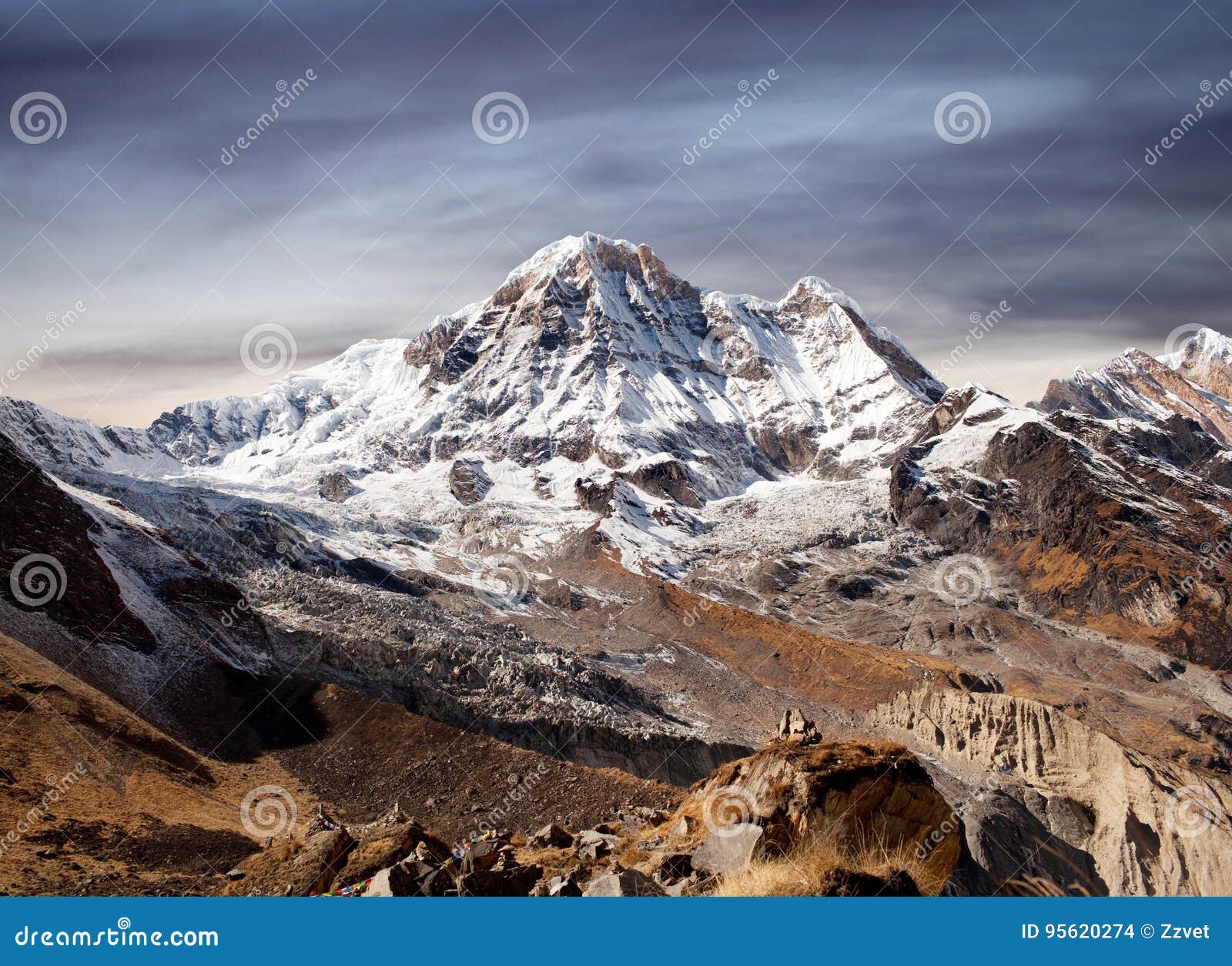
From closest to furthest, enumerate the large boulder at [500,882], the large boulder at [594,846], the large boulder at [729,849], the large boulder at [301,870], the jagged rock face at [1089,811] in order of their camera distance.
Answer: the large boulder at [729,849] → the large boulder at [500,882] → the large boulder at [301,870] → the large boulder at [594,846] → the jagged rock face at [1089,811]

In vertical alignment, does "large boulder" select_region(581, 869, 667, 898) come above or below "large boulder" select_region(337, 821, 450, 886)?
above

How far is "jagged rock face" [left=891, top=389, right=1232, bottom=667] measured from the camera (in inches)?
4503

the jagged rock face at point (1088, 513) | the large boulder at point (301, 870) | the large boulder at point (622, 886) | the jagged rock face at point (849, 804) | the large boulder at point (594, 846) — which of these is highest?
the jagged rock face at point (1088, 513)

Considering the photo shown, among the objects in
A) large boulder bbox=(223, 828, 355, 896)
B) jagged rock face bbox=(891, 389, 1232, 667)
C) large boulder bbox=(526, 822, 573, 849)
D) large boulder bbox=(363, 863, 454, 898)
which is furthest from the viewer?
jagged rock face bbox=(891, 389, 1232, 667)

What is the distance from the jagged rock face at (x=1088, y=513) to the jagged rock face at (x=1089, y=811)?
59.8 m

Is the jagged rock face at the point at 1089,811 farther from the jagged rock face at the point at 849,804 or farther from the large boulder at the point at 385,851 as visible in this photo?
the large boulder at the point at 385,851

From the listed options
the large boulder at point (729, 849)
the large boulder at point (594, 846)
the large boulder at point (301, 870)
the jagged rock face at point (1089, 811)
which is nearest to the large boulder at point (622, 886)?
the large boulder at point (729, 849)

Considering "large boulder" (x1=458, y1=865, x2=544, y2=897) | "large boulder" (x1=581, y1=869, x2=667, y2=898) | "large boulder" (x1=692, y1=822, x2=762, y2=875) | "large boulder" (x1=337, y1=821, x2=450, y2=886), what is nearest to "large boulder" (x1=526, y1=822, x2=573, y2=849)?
"large boulder" (x1=337, y1=821, x2=450, y2=886)

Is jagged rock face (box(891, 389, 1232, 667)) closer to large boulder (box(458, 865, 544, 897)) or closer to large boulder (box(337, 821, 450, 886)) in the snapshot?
large boulder (box(337, 821, 450, 886))

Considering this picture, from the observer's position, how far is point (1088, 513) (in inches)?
5221

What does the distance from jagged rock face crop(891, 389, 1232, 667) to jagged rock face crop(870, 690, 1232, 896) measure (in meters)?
Result: 59.8

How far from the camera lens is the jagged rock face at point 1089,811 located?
37.1m

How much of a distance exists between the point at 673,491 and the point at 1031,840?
15412 cm

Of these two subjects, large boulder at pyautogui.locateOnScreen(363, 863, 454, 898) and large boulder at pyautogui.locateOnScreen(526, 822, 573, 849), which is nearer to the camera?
large boulder at pyautogui.locateOnScreen(363, 863, 454, 898)
